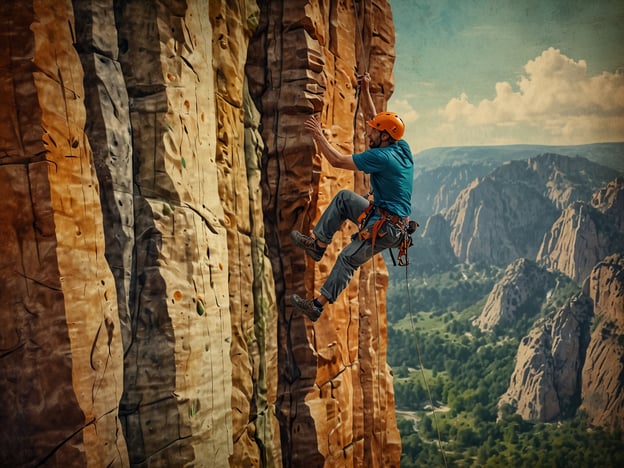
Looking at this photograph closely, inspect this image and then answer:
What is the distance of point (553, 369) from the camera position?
42.5 meters

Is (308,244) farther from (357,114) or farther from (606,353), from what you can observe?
(606,353)

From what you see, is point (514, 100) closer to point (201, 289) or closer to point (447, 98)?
point (447, 98)

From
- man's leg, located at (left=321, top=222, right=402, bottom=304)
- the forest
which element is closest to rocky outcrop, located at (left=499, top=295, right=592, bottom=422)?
Result: the forest

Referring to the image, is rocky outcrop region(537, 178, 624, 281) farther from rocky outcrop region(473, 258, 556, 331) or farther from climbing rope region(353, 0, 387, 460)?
climbing rope region(353, 0, 387, 460)

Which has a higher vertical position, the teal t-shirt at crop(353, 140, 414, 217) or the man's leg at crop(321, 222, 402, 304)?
the teal t-shirt at crop(353, 140, 414, 217)

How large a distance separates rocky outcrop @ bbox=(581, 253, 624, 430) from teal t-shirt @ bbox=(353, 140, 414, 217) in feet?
114

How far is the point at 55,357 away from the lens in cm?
506

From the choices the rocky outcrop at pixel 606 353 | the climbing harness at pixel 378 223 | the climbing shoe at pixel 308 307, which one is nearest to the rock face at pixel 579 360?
the rocky outcrop at pixel 606 353

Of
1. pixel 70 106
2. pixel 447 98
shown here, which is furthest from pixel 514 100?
pixel 70 106

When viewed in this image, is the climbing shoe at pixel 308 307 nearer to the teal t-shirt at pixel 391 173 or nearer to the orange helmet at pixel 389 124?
the teal t-shirt at pixel 391 173

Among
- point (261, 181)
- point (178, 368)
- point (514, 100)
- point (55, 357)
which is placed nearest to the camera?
point (55, 357)

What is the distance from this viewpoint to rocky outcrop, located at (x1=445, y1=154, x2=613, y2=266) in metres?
61.1

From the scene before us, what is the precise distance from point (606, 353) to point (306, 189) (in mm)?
35973

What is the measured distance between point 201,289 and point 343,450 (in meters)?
3.87
